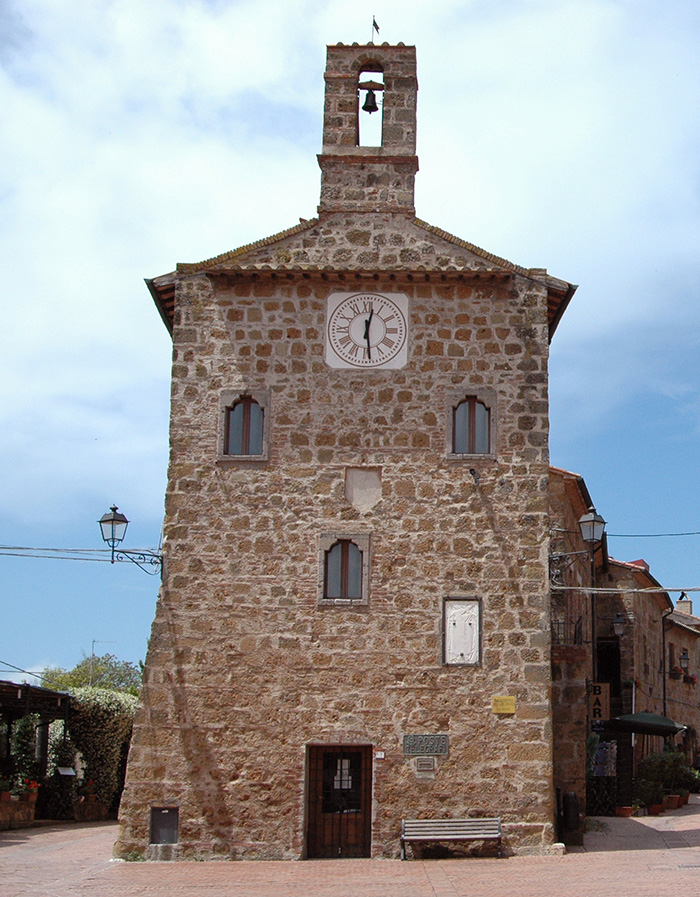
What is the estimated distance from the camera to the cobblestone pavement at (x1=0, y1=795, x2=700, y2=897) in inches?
496

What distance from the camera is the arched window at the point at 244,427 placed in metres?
16.6

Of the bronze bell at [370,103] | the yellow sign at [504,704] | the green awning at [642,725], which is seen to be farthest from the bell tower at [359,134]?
the green awning at [642,725]

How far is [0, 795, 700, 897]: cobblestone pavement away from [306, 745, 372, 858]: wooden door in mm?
338

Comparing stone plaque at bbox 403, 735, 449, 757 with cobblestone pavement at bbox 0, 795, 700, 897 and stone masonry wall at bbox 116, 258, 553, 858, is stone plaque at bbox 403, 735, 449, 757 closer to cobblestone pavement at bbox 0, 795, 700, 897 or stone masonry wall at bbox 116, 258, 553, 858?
stone masonry wall at bbox 116, 258, 553, 858

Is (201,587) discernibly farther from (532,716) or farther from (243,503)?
(532,716)

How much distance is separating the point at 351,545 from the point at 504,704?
3.06 metres

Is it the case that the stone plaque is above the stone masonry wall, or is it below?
below

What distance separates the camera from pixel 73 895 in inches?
500

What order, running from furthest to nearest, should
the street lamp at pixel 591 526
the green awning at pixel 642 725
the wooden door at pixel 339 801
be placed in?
the green awning at pixel 642 725 < the street lamp at pixel 591 526 < the wooden door at pixel 339 801

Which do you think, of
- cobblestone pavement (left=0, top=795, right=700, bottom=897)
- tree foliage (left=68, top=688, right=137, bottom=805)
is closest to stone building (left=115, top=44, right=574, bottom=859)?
cobblestone pavement (left=0, top=795, right=700, bottom=897)

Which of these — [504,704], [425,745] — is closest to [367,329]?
[504,704]

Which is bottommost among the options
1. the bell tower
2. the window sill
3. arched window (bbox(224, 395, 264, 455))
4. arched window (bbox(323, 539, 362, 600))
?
arched window (bbox(323, 539, 362, 600))

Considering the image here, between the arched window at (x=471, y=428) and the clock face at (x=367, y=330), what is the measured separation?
114 centimetres

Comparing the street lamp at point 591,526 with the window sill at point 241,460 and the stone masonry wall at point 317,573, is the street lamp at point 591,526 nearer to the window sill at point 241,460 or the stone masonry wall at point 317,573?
the stone masonry wall at point 317,573
